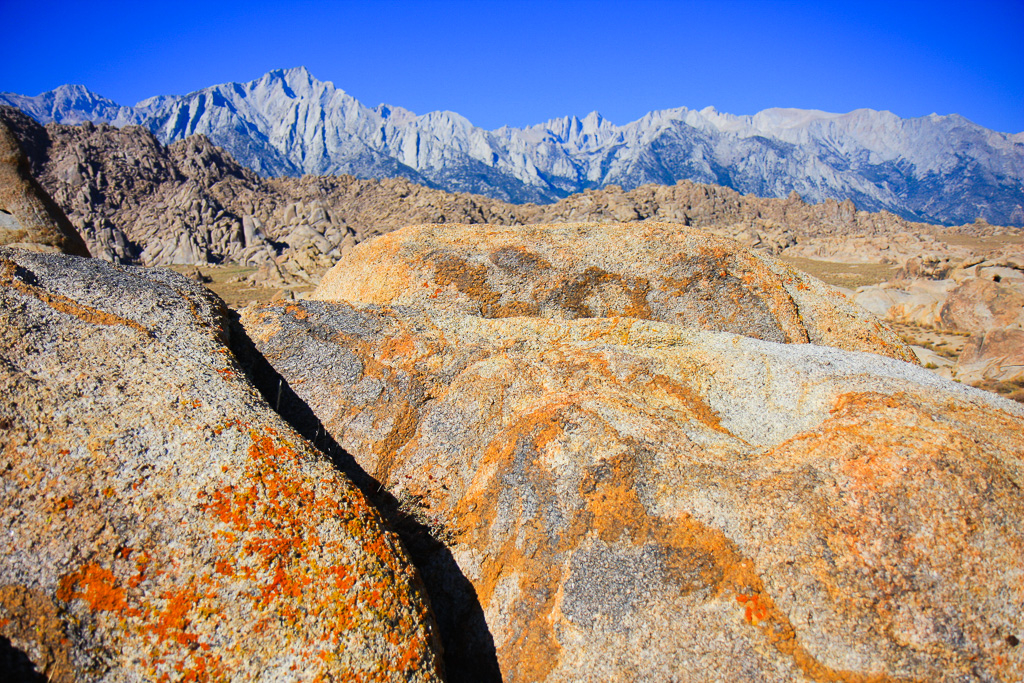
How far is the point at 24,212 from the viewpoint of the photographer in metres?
15.2

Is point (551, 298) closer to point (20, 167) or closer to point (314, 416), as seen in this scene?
point (314, 416)

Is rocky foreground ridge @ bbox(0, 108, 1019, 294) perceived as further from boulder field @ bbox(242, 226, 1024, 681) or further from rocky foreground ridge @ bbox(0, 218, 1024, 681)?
rocky foreground ridge @ bbox(0, 218, 1024, 681)

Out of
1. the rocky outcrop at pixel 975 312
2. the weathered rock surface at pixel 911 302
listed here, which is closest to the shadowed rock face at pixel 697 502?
the rocky outcrop at pixel 975 312

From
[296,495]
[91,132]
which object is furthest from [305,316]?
[91,132]

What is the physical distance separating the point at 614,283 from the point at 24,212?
59.2 feet

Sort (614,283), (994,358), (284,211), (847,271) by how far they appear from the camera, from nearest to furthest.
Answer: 1. (614,283)
2. (994,358)
3. (847,271)
4. (284,211)

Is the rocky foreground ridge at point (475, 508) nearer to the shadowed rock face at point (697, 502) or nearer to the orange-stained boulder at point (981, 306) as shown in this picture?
the shadowed rock face at point (697, 502)

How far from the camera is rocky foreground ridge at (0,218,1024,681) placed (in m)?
5.16

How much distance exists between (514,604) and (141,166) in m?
151

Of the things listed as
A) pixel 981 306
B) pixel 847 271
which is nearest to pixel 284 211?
pixel 847 271

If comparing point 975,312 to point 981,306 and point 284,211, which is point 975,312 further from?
point 284,211

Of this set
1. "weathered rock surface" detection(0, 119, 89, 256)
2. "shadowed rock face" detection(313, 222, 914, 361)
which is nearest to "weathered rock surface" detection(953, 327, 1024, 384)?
"shadowed rock face" detection(313, 222, 914, 361)

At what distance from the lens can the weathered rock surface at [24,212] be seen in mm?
14594

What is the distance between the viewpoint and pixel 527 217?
12106cm
